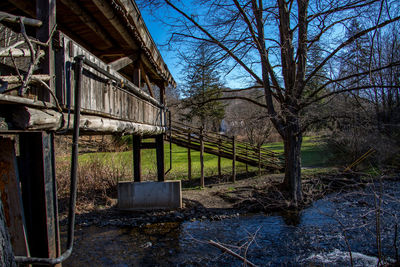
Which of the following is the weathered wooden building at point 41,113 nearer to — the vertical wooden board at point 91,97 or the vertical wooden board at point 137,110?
the vertical wooden board at point 91,97

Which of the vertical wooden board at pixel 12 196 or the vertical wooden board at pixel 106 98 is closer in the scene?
the vertical wooden board at pixel 12 196

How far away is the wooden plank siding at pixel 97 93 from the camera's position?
121 inches

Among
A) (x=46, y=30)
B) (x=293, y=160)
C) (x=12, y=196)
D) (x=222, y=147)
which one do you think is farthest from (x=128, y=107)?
(x=222, y=147)

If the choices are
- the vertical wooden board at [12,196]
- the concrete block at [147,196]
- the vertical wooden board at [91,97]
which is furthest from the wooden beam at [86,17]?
the concrete block at [147,196]

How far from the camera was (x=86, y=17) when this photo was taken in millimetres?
4398

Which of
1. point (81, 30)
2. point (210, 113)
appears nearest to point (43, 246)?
point (81, 30)

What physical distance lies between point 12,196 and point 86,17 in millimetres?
3091

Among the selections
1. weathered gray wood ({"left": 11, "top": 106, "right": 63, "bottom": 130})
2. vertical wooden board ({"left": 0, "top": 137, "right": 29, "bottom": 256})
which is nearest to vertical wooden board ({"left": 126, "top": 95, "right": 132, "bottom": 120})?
weathered gray wood ({"left": 11, "top": 106, "right": 63, "bottom": 130})

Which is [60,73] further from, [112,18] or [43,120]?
[112,18]

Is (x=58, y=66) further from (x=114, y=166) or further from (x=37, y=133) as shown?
(x=114, y=166)

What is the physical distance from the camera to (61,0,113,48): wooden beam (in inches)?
152

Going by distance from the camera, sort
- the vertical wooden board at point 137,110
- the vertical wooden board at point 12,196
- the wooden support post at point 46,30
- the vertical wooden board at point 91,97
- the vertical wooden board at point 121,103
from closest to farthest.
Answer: the vertical wooden board at point 12,196 < the wooden support post at point 46,30 < the vertical wooden board at point 91,97 < the vertical wooden board at point 121,103 < the vertical wooden board at point 137,110

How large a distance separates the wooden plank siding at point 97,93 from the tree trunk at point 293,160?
19.0 ft

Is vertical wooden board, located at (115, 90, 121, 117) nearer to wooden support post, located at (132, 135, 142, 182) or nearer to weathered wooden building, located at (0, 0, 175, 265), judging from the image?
weathered wooden building, located at (0, 0, 175, 265)
